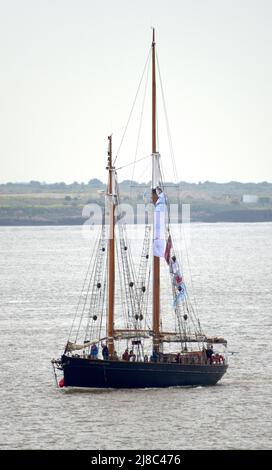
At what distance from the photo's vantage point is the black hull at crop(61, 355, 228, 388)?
251ft

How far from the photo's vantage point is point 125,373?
77.1m

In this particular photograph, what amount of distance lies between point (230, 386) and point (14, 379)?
1258cm

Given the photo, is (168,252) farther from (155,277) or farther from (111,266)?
(111,266)

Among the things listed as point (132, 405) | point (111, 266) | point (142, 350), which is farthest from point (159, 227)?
point (132, 405)

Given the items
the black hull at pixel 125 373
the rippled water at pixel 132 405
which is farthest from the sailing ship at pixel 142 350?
the rippled water at pixel 132 405

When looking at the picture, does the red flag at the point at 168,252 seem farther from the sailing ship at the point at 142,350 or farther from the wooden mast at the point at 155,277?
the wooden mast at the point at 155,277

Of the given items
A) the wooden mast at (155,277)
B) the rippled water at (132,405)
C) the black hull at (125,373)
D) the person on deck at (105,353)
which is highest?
the wooden mast at (155,277)

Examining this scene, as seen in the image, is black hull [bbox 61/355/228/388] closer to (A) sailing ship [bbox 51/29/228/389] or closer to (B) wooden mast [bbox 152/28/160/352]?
(A) sailing ship [bbox 51/29/228/389]

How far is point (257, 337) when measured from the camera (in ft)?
331

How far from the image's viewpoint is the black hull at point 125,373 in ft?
251

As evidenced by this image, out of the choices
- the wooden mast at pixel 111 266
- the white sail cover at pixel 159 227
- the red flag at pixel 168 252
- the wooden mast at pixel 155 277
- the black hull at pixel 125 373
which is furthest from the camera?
the red flag at pixel 168 252

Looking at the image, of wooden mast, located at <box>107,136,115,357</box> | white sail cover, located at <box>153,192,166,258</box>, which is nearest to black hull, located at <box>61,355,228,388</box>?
wooden mast, located at <box>107,136,115,357</box>
